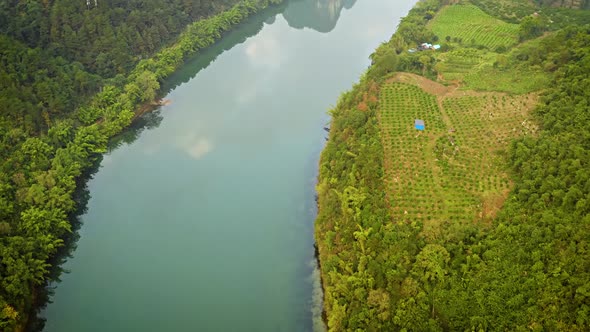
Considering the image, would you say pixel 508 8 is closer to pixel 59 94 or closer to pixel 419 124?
pixel 419 124

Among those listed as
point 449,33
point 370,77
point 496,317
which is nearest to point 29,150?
point 370,77

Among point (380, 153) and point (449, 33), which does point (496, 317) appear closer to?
point (380, 153)

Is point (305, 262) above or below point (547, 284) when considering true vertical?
below

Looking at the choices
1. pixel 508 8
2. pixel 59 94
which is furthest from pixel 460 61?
pixel 59 94

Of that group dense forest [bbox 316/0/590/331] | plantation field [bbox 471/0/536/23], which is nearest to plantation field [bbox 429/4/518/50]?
plantation field [bbox 471/0/536/23]

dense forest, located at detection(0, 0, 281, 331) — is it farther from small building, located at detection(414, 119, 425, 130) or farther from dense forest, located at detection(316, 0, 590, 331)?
small building, located at detection(414, 119, 425, 130)

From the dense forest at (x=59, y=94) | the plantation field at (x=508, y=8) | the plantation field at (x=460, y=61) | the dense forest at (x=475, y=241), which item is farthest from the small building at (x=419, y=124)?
the plantation field at (x=508, y=8)
